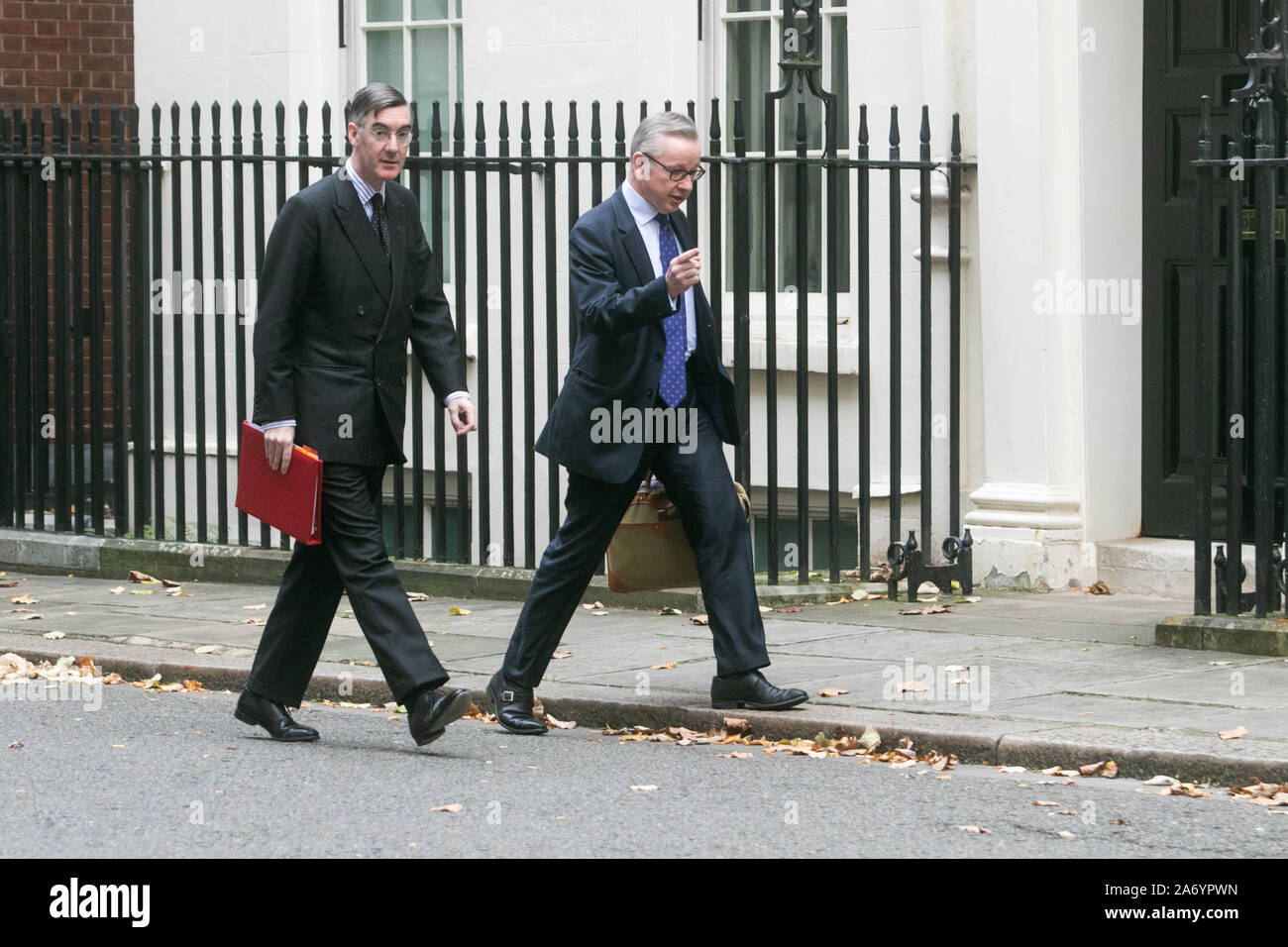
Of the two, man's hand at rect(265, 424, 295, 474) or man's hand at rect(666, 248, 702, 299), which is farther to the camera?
man's hand at rect(265, 424, 295, 474)

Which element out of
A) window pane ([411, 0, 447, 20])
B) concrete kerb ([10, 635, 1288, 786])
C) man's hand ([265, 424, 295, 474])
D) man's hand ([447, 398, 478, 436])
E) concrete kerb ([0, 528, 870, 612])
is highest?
window pane ([411, 0, 447, 20])

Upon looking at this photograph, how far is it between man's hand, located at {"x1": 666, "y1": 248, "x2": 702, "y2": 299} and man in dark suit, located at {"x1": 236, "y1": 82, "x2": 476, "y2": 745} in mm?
773

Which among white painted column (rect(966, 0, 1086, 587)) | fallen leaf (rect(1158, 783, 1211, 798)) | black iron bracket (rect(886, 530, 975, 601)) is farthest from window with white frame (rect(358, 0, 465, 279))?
fallen leaf (rect(1158, 783, 1211, 798))

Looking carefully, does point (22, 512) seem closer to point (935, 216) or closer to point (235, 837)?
point (935, 216)

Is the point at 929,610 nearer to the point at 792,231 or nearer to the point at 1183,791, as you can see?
the point at 792,231

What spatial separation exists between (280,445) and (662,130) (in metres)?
1.56

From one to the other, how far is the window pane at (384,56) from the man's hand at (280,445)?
20.1ft

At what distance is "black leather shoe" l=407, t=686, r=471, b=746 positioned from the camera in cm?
666

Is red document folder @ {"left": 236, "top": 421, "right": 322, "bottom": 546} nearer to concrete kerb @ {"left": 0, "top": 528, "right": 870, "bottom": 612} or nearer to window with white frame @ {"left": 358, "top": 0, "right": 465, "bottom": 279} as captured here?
concrete kerb @ {"left": 0, "top": 528, "right": 870, "bottom": 612}

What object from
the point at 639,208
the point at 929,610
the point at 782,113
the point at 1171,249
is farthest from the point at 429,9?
the point at 639,208

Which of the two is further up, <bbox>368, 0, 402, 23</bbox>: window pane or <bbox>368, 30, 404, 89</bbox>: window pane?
<bbox>368, 0, 402, 23</bbox>: window pane

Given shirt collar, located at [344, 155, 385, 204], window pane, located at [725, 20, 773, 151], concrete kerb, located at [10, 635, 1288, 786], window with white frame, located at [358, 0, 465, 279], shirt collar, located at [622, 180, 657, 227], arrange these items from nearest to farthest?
1. concrete kerb, located at [10, 635, 1288, 786]
2. shirt collar, located at [344, 155, 385, 204]
3. shirt collar, located at [622, 180, 657, 227]
4. window pane, located at [725, 20, 773, 151]
5. window with white frame, located at [358, 0, 465, 279]

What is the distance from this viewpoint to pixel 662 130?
6801mm

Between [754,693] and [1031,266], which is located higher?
[1031,266]
